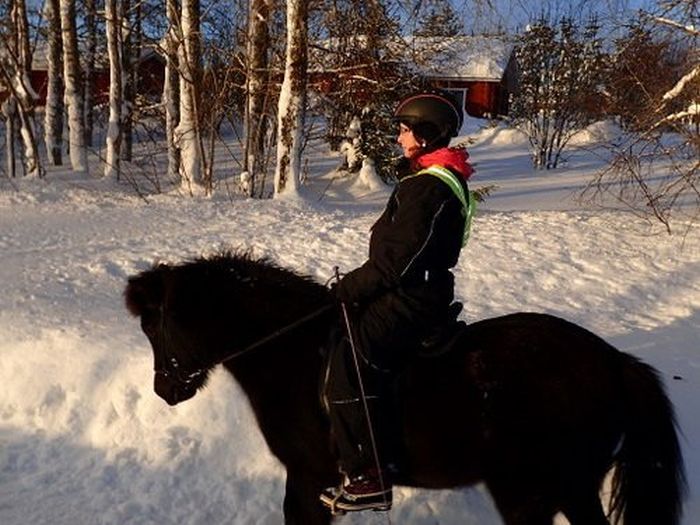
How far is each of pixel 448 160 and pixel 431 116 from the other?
22 centimetres

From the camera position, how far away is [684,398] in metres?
5.06

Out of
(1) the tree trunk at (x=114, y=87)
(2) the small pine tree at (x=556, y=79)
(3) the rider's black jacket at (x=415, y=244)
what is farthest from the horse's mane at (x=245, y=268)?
(2) the small pine tree at (x=556, y=79)

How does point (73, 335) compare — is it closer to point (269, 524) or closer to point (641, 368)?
point (269, 524)

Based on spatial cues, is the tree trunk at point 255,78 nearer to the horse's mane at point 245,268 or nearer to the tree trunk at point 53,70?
the tree trunk at point 53,70

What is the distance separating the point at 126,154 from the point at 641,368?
932 inches

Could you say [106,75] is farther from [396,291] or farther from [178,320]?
[396,291]

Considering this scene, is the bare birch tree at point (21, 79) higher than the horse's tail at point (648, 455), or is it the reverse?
the bare birch tree at point (21, 79)

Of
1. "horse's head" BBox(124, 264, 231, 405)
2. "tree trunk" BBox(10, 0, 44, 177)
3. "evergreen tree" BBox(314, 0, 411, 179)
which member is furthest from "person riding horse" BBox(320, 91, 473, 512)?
"tree trunk" BBox(10, 0, 44, 177)

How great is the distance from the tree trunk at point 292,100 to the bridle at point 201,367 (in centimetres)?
974

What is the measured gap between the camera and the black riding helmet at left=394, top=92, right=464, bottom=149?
2.76 m

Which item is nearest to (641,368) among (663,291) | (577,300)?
(577,300)

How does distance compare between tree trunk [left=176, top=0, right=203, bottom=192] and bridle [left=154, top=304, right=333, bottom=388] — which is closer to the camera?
A: bridle [left=154, top=304, right=333, bottom=388]

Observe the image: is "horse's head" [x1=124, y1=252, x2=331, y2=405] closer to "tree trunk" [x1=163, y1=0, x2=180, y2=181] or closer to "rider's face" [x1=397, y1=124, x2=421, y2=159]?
"rider's face" [x1=397, y1=124, x2=421, y2=159]

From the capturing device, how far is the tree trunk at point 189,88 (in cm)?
1334
